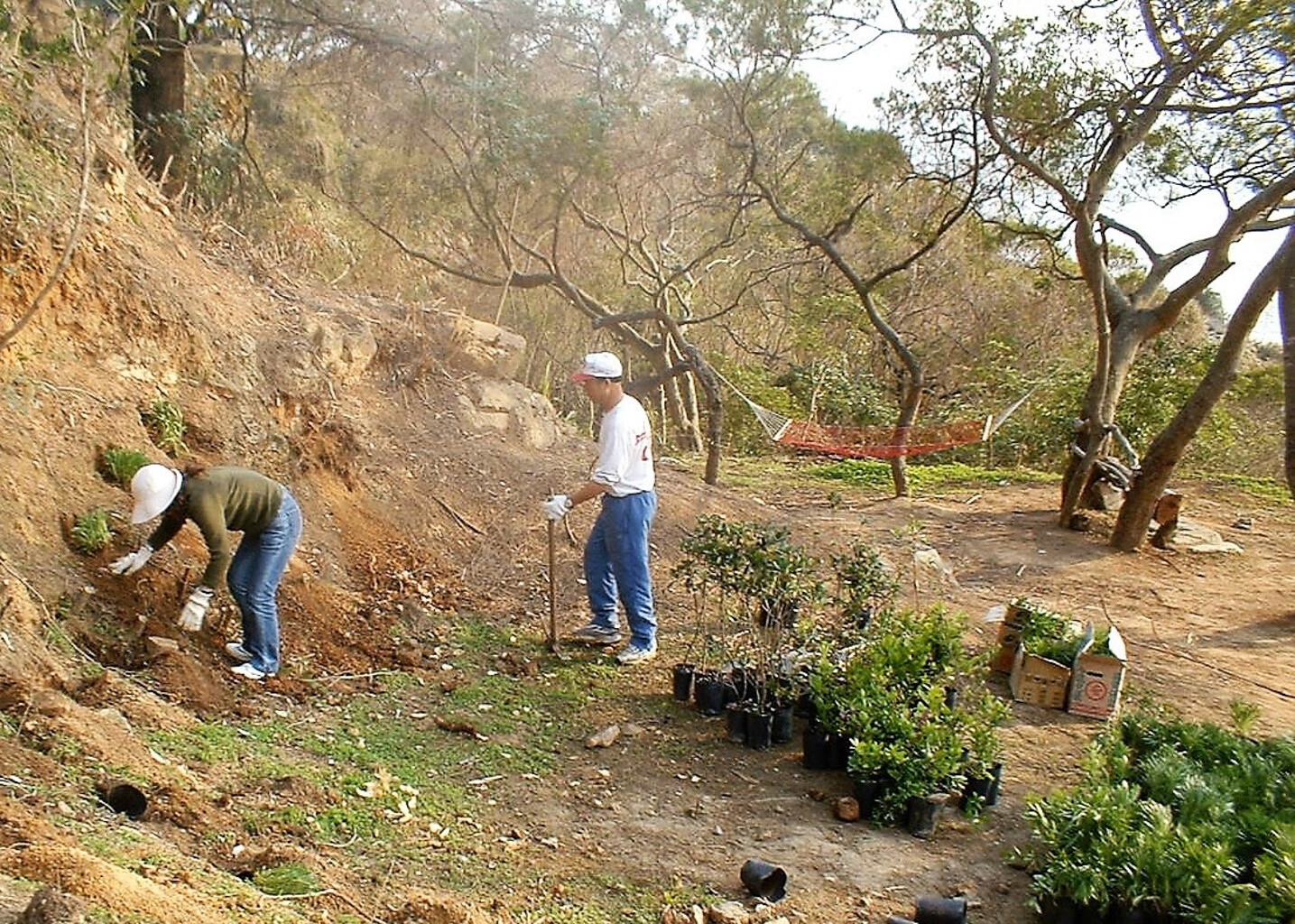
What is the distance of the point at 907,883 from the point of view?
3.79 meters

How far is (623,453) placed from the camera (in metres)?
5.58

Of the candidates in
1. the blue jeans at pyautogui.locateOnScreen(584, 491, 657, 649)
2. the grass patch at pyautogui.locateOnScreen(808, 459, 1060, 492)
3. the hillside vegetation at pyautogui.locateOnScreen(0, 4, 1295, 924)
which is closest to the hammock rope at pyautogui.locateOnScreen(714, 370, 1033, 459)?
the hillside vegetation at pyautogui.locateOnScreen(0, 4, 1295, 924)

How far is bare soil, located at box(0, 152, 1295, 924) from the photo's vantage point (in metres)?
3.54

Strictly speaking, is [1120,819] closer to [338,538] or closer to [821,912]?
[821,912]

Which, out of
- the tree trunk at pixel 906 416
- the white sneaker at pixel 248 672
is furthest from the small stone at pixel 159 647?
the tree trunk at pixel 906 416

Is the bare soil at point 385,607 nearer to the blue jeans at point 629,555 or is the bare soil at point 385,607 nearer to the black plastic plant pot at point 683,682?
the black plastic plant pot at point 683,682

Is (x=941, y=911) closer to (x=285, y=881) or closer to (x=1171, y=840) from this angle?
(x=1171, y=840)

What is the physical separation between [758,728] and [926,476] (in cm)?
976

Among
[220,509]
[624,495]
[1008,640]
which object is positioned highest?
[624,495]

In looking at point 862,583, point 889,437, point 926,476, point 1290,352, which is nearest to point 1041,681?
point 862,583

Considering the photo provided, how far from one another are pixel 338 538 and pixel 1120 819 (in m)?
4.50

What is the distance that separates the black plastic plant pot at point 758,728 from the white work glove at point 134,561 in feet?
8.83

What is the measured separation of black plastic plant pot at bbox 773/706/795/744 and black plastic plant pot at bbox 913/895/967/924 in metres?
1.48

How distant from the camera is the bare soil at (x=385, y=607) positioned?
354 centimetres
